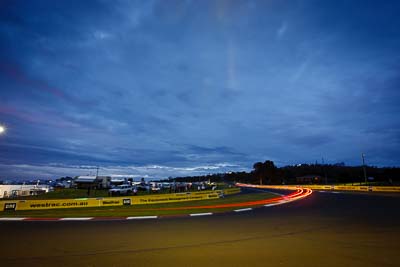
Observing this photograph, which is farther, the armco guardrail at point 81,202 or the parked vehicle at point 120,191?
the parked vehicle at point 120,191

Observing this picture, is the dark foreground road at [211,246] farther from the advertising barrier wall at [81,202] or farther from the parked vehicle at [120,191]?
the parked vehicle at [120,191]

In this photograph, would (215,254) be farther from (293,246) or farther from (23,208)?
(23,208)

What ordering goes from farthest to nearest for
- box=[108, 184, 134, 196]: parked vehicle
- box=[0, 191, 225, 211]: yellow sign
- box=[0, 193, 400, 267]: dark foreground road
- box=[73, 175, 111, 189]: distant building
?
box=[73, 175, 111, 189]: distant building → box=[108, 184, 134, 196]: parked vehicle → box=[0, 191, 225, 211]: yellow sign → box=[0, 193, 400, 267]: dark foreground road

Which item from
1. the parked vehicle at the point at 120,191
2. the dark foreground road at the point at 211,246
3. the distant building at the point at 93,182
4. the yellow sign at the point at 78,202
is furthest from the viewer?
the distant building at the point at 93,182

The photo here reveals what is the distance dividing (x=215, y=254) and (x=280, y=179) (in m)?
139

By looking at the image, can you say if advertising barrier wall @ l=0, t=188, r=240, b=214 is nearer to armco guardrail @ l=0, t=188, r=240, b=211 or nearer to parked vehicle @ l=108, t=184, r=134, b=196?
armco guardrail @ l=0, t=188, r=240, b=211

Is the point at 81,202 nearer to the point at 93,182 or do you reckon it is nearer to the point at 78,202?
the point at 78,202

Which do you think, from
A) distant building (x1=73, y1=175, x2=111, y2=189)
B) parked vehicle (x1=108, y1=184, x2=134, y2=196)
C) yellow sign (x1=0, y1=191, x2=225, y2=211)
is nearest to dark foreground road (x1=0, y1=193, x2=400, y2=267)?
yellow sign (x1=0, y1=191, x2=225, y2=211)

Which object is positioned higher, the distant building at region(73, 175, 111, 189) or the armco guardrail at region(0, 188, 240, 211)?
the distant building at region(73, 175, 111, 189)

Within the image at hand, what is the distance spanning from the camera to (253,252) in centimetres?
680

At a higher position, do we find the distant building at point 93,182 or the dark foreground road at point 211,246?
the distant building at point 93,182

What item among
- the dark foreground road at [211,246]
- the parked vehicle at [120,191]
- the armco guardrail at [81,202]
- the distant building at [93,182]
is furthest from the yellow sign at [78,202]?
the distant building at [93,182]

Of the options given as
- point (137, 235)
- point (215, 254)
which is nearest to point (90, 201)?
point (137, 235)

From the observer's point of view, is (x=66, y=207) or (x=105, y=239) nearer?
(x=105, y=239)
